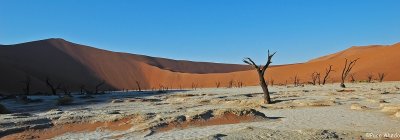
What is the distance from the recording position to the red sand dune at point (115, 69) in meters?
106

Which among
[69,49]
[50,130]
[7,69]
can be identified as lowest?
[50,130]

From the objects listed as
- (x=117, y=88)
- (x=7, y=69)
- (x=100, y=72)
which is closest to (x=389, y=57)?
(x=117, y=88)

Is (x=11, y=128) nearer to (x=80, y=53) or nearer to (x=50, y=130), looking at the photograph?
(x=50, y=130)

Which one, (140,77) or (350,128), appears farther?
(140,77)

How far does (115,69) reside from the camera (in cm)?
14075

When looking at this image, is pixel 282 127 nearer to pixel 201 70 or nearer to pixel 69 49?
pixel 69 49

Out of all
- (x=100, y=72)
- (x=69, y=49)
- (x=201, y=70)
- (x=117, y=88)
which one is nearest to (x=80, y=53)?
(x=69, y=49)

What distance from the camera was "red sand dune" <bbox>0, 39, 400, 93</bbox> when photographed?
4166 inches

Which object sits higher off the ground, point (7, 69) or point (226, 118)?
point (7, 69)

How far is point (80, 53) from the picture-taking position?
14912cm

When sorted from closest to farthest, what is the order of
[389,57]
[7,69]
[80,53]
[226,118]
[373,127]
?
[373,127], [226,118], [7,69], [389,57], [80,53]

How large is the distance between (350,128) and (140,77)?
4993 inches

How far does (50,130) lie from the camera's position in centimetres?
1784

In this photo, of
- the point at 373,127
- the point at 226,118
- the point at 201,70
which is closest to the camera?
the point at 373,127
